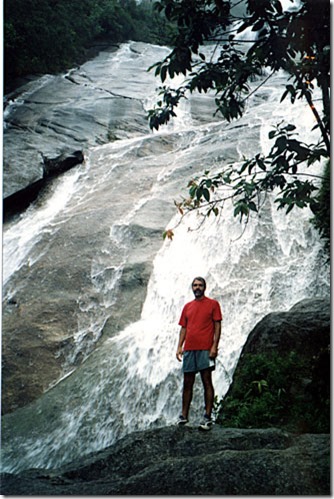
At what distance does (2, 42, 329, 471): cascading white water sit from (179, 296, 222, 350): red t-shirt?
1.54 ft

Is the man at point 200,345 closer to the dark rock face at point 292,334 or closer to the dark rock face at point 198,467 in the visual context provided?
the dark rock face at point 198,467

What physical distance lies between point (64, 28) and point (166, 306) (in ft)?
7.89

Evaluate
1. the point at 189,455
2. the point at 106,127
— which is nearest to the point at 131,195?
the point at 106,127

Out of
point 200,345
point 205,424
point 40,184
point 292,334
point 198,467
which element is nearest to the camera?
point 198,467

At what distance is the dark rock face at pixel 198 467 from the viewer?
277 centimetres

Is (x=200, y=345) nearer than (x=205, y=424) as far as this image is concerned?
No

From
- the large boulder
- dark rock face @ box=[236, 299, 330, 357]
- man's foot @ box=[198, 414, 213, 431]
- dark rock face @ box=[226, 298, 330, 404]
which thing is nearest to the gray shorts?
man's foot @ box=[198, 414, 213, 431]

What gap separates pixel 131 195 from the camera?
6.50 meters

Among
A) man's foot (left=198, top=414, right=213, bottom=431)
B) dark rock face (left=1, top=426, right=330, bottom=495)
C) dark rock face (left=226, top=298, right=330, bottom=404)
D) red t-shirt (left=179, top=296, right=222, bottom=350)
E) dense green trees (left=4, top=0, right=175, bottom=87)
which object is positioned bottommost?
dark rock face (left=1, top=426, right=330, bottom=495)

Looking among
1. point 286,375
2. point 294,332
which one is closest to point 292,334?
point 294,332

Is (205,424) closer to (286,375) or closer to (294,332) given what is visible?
(286,375)

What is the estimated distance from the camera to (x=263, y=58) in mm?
3604

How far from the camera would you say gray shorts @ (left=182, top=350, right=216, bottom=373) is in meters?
3.41

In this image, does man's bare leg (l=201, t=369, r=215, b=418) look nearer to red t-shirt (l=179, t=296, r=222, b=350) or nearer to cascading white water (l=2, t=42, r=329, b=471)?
red t-shirt (l=179, t=296, r=222, b=350)
